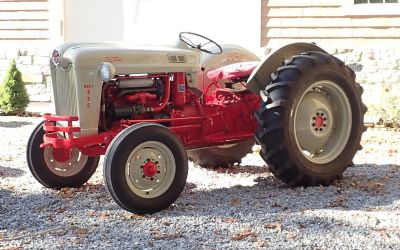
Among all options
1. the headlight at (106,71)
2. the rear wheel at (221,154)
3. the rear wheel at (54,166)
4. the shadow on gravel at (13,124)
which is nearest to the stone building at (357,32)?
the shadow on gravel at (13,124)

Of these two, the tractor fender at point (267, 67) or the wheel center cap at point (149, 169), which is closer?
the wheel center cap at point (149, 169)

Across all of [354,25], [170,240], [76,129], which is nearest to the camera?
[170,240]

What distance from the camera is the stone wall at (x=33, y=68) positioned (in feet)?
47.1

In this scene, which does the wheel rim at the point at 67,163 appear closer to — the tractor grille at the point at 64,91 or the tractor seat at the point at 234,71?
the tractor grille at the point at 64,91

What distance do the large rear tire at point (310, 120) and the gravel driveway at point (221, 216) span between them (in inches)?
9.1

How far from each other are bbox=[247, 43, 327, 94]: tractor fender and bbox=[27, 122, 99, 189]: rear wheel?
1.61m

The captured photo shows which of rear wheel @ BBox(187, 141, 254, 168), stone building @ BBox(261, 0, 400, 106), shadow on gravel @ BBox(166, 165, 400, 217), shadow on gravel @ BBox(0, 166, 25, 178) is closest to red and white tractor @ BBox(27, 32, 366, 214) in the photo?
shadow on gravel @ BBox(166, 165, 400, 217)

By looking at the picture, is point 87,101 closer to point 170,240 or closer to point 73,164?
point 73,164

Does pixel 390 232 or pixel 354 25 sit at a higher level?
pixel 354 25

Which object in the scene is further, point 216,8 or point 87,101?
point 216,8

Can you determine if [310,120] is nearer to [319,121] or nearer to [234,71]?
[319,121]

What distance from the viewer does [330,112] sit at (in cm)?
630

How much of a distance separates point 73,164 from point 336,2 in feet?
24.3

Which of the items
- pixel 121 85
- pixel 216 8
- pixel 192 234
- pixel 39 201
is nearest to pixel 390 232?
pixel 192 234
